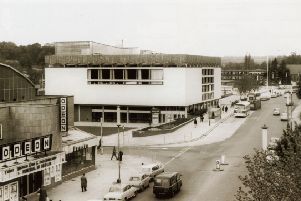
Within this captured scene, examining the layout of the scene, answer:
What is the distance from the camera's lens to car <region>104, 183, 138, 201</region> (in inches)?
1246

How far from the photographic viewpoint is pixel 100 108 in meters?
81.3

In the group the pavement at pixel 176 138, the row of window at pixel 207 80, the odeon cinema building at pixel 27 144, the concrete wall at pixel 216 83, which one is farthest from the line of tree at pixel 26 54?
the odeon cinema building at pixel 27 144

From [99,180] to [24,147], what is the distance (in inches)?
350

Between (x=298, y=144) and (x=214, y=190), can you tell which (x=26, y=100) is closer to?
(x=214, y=190)

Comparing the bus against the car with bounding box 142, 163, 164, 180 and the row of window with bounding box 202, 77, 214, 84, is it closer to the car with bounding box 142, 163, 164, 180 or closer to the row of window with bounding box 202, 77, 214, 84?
the row of window with bounding box 202, 77, 214, 84

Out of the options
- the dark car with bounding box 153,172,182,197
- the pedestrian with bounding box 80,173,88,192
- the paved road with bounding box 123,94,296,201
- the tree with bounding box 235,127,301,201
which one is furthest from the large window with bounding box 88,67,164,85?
the tree with bounding box 235,127,301,201

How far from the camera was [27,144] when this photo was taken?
32.9m

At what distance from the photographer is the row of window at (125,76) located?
256 feet

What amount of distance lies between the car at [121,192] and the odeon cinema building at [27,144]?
4912 mm

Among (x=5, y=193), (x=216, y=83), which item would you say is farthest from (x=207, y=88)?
(x=5, y=193)

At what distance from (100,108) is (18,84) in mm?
41386

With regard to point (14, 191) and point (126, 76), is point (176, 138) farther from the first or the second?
point (14, 191)

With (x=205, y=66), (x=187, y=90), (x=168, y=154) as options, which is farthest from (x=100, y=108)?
(x=168, y=154)

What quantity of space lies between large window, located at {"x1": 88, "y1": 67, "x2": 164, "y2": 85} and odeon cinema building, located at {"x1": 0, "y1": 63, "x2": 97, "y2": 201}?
37613 mm
